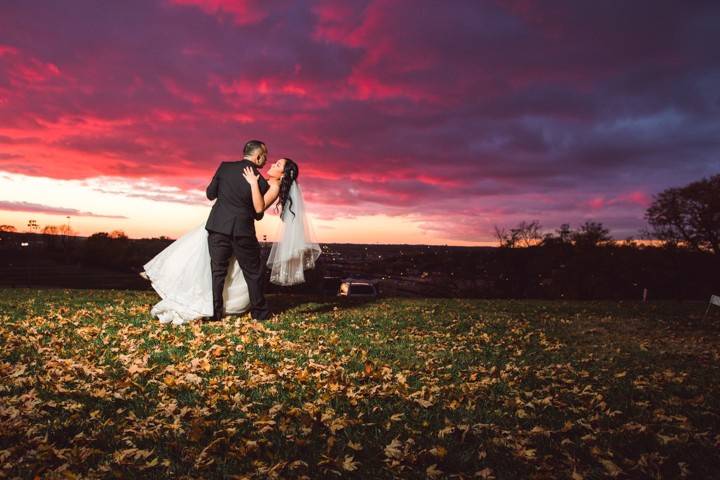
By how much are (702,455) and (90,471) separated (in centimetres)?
476

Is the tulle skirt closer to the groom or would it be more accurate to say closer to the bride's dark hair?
the groom

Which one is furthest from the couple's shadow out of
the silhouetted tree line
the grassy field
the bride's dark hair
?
the silhouetted tree line

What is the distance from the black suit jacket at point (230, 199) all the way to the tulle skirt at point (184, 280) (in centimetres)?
58

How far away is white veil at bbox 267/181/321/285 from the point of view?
8.99 meters

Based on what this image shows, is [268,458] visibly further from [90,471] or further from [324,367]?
[324,367]

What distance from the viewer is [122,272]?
136 m

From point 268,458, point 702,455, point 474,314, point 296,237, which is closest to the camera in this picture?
point 268,458

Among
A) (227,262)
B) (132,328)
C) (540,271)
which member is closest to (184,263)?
(227,262)

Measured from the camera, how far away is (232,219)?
792cm

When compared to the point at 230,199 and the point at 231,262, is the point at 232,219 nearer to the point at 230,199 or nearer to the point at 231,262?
the point at 230,199

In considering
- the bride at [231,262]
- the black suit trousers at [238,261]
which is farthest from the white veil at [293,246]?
the black suit trousers at [238,261]

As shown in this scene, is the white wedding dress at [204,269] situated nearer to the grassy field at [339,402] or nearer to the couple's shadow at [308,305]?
the grassy field at [339,402]

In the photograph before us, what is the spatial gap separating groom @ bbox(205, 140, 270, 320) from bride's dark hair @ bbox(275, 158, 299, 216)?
48 centimetres

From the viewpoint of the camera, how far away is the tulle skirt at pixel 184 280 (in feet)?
26.0
